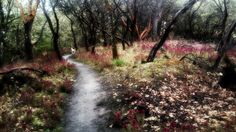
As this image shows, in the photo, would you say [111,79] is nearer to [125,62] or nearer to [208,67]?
[125,62]

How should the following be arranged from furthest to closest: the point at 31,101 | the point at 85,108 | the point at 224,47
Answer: the point at 224,47, the point at 31,101, the point at 85,108

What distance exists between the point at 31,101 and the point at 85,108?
223 cm

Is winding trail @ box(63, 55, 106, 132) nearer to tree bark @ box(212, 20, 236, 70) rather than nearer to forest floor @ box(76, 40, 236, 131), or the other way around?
forest floor @ box(76, 40, 236, 131)

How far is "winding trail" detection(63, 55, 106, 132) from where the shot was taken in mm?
10797

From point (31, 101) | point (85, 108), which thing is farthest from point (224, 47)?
point (31, 101)

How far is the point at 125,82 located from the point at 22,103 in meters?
4.71

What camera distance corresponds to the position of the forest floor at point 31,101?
10828 millimetres

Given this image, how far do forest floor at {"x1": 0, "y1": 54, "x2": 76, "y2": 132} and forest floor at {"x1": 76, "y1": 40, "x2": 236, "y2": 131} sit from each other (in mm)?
2062

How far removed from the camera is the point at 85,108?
495 inches

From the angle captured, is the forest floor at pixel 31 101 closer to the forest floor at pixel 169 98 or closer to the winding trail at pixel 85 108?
the winding trail at pixel 85 108

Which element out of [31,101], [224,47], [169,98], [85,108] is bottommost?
[85,108]

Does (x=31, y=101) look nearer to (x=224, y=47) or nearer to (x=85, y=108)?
(x=85, y=108)

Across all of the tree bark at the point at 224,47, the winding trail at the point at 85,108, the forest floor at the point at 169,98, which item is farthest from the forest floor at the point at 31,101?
the tree bark at the point at 224,47

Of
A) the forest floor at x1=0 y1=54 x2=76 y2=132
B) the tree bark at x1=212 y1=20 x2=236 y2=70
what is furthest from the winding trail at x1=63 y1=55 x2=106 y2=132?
the tree bark at x1=212 y1=20 x2=236 y2=70
